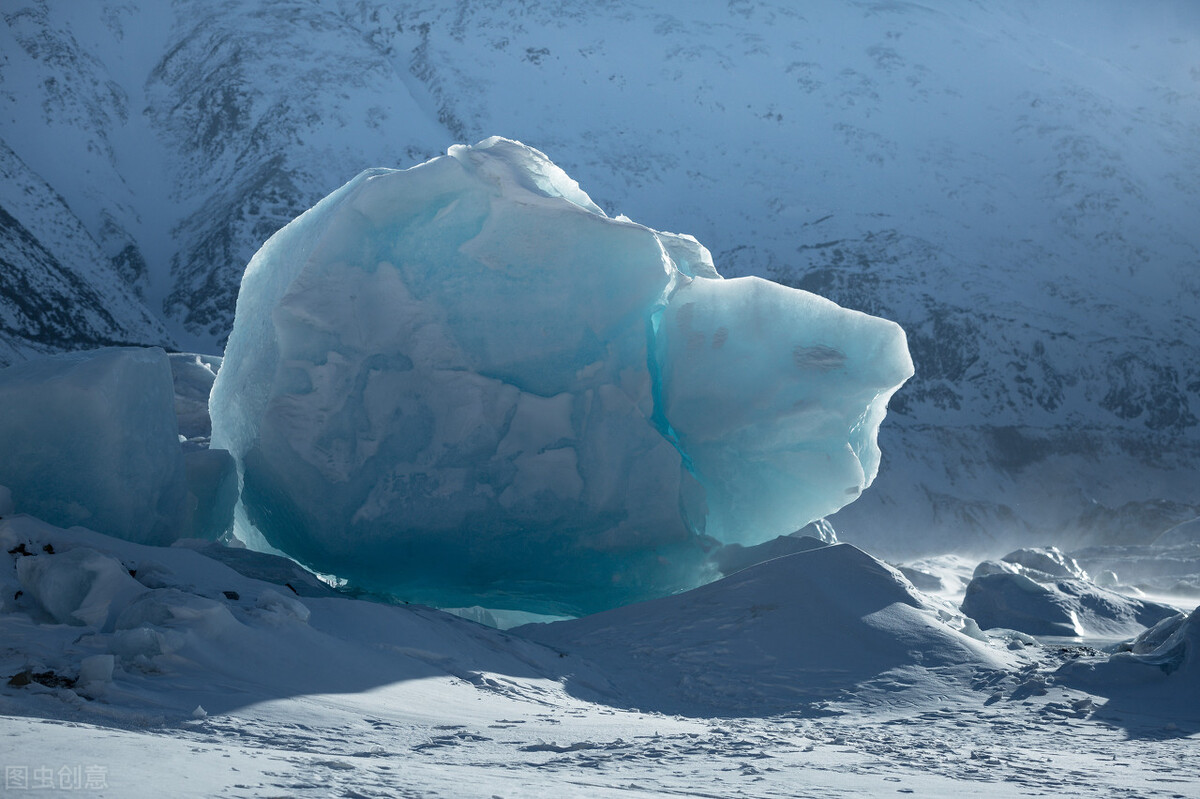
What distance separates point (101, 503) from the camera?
5.35 metres

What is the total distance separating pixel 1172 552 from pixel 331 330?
12.7 metres

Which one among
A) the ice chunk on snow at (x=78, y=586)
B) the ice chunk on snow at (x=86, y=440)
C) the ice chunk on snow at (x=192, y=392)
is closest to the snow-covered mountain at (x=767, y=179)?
the ice chunk on snow at (x=192, y=392)

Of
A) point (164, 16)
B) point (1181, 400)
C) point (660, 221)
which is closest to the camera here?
point (1181, 400)

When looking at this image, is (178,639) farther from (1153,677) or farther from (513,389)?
(1153,677)

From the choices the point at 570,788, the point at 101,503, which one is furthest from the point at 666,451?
the point at 570,788

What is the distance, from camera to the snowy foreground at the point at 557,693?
7.98 feet

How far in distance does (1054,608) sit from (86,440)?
21.3 feet

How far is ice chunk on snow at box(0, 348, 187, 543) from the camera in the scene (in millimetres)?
5148

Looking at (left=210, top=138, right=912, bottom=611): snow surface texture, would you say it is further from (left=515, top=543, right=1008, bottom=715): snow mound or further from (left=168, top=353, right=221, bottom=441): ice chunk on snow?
(left=168, top=353, right=221, bottom=441): ice chunk on snow

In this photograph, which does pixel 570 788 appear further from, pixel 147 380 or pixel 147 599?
pixel 147 380

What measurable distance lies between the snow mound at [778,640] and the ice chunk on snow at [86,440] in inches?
88.6

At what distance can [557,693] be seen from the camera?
407 cm

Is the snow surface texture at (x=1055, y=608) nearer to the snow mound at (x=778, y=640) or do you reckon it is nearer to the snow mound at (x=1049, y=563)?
the snow mound at (x=778, y=640)

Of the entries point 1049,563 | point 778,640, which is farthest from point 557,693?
point 1049,563
